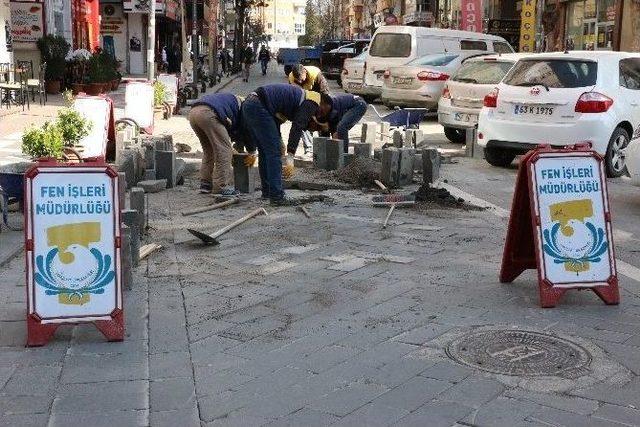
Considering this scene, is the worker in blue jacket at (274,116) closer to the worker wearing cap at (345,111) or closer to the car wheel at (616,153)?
the worker wearing cap at (345,111)

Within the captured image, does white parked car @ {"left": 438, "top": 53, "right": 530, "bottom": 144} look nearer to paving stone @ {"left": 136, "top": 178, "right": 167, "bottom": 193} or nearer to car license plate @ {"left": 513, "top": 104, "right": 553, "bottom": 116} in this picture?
car license plate @ {"left": 513, "top": 104, "right": 553, "bottom": 116}

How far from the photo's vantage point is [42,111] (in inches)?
773

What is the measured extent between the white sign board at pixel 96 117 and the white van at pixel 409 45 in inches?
496

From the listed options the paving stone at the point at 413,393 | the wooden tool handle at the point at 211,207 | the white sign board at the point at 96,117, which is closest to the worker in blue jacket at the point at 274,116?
the wooden tool handle at the point at 211,207

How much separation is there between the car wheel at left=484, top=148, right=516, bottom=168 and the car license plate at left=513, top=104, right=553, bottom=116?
0.91m

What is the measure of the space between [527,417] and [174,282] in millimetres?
3116

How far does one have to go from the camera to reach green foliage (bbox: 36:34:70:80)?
24484 millimetres

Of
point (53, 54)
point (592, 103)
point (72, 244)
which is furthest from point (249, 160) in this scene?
point (53, 54)

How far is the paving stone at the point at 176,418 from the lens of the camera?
3.88 meters

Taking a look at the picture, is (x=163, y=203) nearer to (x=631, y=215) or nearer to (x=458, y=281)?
(x=458, y=281)

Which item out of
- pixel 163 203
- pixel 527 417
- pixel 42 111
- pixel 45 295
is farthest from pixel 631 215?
pixel 42 111

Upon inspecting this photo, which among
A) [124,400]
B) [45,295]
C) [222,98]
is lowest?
[124,400]

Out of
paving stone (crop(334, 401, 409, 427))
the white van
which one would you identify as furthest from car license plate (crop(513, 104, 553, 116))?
the white van

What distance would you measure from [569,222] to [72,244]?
3164 mm
